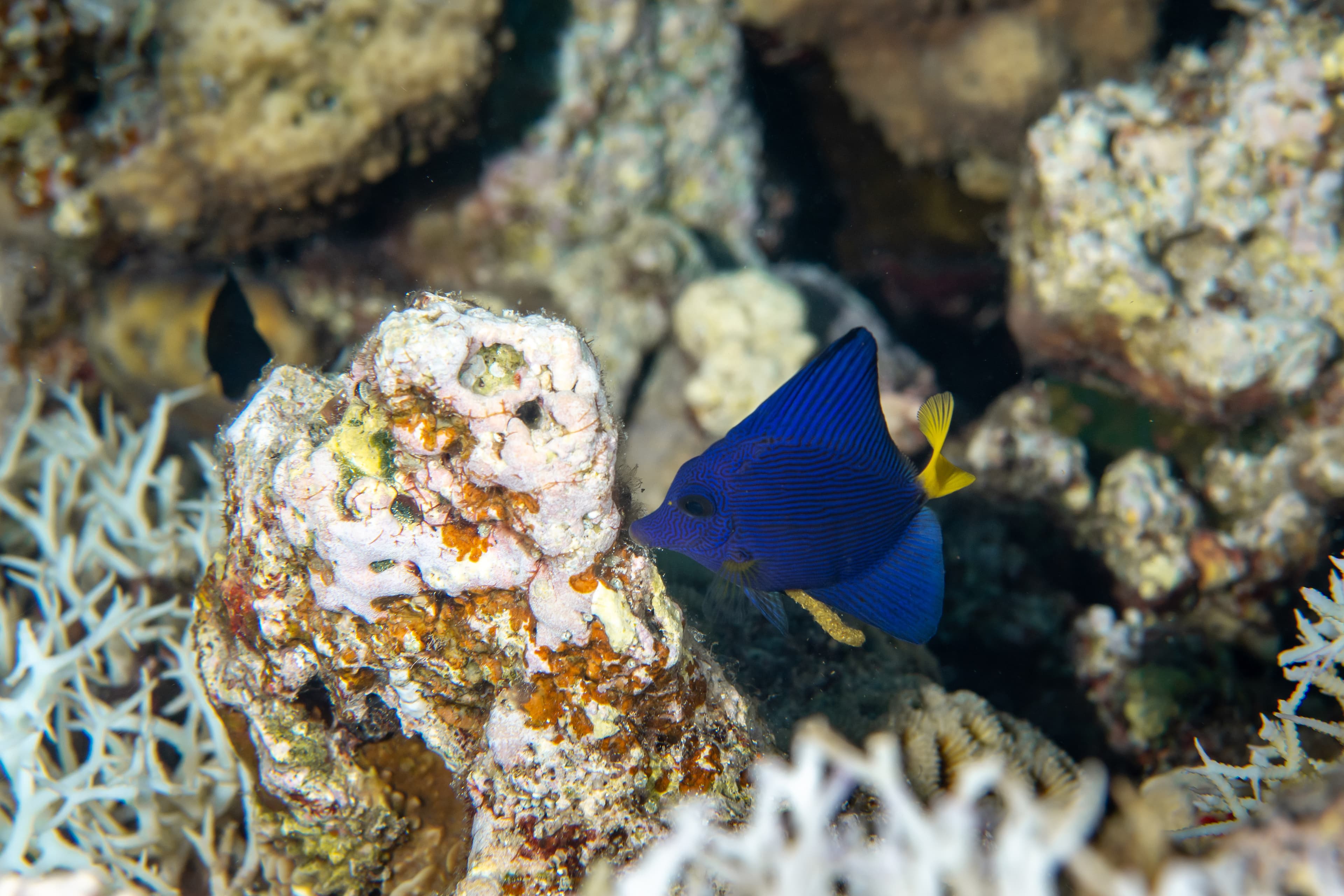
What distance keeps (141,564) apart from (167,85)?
7.93ft

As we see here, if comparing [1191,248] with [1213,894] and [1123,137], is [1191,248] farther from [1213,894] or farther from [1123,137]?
[1213,894]

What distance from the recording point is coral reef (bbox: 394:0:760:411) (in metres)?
4.62

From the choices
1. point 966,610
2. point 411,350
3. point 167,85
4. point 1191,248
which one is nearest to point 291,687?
point 411,350

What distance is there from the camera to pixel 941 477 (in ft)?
6.92

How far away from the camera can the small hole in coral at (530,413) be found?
1725mm

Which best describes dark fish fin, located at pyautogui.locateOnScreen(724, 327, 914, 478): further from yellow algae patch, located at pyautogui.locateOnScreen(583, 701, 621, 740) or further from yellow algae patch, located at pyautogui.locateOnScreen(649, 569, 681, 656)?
yellow algae patch, located at pyautogui.locateOnScreen(583, 701, 621, 740)

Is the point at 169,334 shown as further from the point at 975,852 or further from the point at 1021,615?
the point at 1021,615

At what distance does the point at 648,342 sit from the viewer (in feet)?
15.3

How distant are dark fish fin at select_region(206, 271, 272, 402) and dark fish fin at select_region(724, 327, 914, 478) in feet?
8.19

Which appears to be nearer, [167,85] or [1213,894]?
[1213,894]

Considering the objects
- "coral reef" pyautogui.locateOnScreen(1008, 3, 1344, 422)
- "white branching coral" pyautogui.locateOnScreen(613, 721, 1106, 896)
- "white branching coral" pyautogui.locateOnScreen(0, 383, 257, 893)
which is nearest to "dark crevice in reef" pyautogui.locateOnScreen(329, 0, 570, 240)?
"white branching coral" pyautogui.locateOnScreen(0, 383, 257, 893)

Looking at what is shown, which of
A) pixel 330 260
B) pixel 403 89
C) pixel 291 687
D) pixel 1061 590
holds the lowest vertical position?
pixel 1061 590

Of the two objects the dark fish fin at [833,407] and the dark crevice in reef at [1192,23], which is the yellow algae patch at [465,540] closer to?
the dark fish fin at [833,407]

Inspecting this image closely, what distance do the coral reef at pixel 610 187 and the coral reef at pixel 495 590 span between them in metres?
2.76
